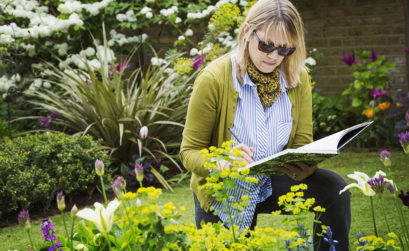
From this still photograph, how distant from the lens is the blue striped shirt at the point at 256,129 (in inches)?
99.7

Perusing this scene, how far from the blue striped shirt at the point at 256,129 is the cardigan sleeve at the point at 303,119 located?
0.09 metres

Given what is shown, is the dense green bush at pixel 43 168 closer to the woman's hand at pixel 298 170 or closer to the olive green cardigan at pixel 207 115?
the olive green cardigan at pixel 207 115

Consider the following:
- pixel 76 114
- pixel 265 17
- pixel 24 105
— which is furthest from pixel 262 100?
pixel 24 105

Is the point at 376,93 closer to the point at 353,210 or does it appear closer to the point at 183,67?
the point at 183,67

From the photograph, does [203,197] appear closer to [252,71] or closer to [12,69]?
[252,71]

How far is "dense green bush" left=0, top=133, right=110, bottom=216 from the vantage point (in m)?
4.29

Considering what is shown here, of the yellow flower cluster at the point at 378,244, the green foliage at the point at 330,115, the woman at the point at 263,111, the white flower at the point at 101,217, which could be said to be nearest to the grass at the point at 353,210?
the woman at the point at 263,111

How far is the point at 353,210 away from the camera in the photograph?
414 cm

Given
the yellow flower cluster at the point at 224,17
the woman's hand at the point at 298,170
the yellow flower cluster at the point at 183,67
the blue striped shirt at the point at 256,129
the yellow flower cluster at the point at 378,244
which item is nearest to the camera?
the yellow flower cluster at the point at 378,244

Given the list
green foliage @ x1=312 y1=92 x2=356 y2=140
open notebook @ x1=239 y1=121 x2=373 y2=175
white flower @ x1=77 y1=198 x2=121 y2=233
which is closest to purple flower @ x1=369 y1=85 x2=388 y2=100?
green foliage @ x1=312 y1=92 x2=356 y2=140

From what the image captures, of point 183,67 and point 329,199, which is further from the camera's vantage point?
point 183,67

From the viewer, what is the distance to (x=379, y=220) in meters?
3.85

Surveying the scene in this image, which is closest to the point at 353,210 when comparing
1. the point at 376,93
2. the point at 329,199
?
the point at 329,199

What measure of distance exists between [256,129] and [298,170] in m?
0.32
